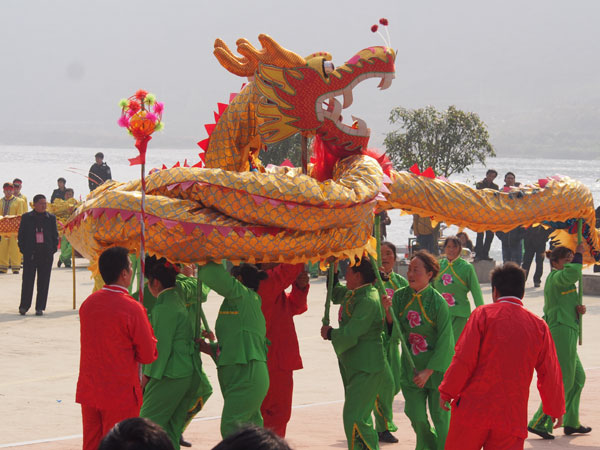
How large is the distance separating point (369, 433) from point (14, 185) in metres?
15.6

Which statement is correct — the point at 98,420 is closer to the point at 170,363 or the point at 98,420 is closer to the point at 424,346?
the point at 170,363

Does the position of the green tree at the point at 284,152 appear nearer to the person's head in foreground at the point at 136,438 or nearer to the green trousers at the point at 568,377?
the green trousers at the point at 568,377

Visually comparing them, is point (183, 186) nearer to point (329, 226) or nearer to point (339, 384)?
point (329, 226)

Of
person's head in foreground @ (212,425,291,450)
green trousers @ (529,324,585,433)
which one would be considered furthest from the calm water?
person's head in foreground @ (212,425,291,450)

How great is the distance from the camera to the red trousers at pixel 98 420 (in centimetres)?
563

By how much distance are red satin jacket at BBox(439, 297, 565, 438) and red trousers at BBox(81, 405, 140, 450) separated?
1824 millimetres

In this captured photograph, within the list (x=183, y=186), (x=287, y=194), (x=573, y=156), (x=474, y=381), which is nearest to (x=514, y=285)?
(x=474, y=381)

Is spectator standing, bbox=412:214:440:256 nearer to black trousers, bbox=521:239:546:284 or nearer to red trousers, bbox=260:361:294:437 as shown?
black trousers, bbox=521:239:546:284

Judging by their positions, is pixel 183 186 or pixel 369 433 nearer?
pixel 183 186

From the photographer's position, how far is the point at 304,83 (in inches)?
259

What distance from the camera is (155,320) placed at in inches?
257

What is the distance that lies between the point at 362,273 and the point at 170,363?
149 centimetres

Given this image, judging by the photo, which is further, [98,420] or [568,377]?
[568,377]

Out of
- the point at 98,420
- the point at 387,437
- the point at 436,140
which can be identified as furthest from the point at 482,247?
the point at 98,420
